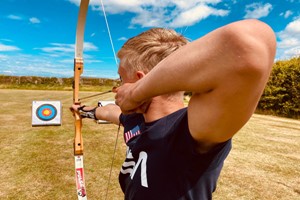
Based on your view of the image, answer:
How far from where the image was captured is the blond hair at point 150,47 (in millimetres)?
945

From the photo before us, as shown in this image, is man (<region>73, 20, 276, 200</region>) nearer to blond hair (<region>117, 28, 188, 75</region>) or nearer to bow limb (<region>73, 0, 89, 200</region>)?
blond hair (<region>117, 28, 188, 75</region>)

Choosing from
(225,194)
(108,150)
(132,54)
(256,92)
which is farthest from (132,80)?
(108,150)

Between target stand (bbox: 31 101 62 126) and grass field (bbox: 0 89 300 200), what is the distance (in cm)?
30

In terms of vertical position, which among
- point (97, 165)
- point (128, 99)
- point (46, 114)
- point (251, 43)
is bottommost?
point (97, 165)

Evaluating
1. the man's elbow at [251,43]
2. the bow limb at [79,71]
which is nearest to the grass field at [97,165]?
the bow limb at [79,71]

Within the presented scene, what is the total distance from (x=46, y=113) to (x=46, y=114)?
0.14ft

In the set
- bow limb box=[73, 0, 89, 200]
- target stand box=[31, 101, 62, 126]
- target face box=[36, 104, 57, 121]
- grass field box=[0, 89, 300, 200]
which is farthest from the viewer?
target face box=[36, 104, 57, 121]

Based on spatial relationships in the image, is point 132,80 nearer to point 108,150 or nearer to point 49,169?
point 49,169

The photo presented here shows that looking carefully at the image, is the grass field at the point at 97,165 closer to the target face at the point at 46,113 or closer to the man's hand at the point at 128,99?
the target face at the point at 46,113

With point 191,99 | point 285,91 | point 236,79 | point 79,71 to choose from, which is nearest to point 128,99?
point 191,99

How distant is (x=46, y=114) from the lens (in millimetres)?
7562

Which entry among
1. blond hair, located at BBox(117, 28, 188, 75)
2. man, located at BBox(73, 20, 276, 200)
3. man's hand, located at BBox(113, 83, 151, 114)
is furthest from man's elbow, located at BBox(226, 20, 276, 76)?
blond hair, located at BBox(117, 28, 188, 75)

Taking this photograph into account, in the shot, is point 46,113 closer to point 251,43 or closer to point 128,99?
point 128,99

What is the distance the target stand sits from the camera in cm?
729
